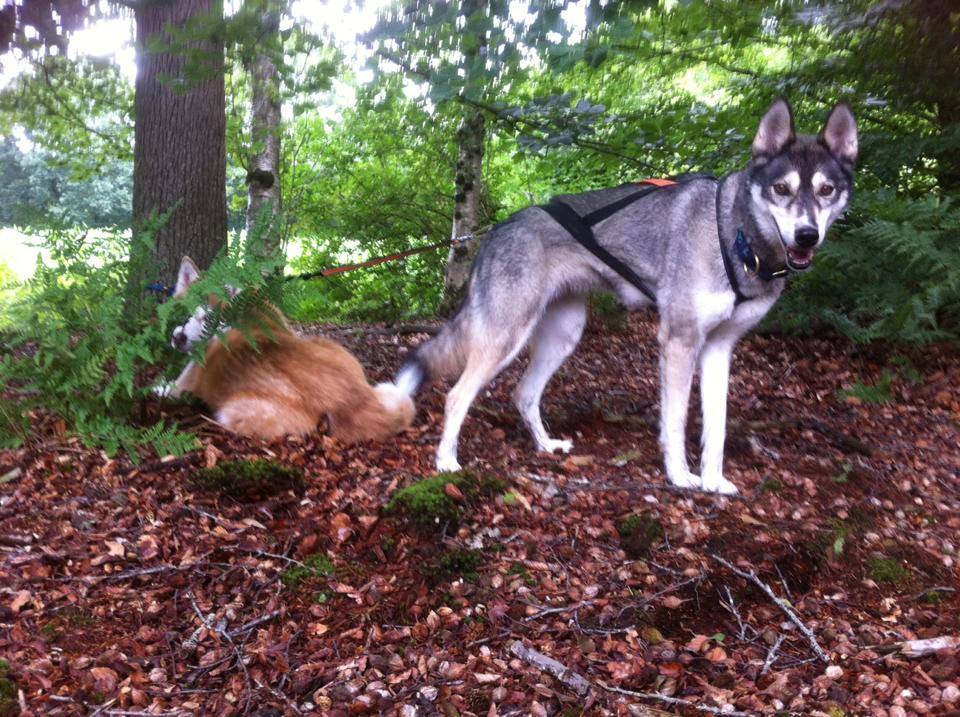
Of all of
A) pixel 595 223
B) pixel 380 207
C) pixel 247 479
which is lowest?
pixel 247 479

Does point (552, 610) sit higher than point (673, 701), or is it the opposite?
point (552, 610)

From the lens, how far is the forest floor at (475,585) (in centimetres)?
248

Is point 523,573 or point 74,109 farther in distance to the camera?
point 74,109

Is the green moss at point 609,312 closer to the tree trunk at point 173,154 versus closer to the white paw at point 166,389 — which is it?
the tree trunk at point 173,154

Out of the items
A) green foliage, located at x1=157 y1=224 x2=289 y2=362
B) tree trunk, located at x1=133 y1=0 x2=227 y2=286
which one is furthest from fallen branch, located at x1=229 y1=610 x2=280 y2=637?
tree trunk, located at x1=133 y1=0 x2=227 y2=286

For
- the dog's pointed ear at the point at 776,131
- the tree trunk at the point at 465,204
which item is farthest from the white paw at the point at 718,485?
the tree trunk at the point at 465,204

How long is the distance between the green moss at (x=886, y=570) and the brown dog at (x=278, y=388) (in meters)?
2.59

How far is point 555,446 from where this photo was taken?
4.69 m

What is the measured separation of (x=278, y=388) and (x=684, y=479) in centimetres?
230

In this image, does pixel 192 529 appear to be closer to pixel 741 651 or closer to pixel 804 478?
pixel 741 651

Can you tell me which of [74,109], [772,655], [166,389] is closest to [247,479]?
[166,389]

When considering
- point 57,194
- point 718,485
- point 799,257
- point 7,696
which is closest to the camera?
point 7,696

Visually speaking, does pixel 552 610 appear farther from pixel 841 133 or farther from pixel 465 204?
pixel 465 204

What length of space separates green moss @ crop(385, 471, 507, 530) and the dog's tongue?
1.78m
